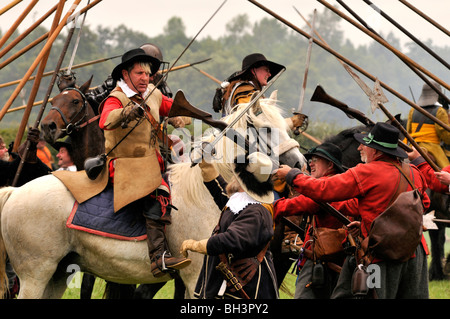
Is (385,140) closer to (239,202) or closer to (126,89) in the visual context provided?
(239,202)

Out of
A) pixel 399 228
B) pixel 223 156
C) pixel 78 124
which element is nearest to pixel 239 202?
pixel 223 156

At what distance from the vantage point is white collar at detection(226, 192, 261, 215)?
475 cm

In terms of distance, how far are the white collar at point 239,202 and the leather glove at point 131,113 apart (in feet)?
3.93

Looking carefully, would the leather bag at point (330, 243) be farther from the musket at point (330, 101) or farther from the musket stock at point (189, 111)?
the musket stock at point (189, 111)

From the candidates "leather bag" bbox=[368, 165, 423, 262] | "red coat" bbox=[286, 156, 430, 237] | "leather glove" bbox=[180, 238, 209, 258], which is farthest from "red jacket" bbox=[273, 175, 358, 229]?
"leather glove" bbox=[180, 238, 209, 258]

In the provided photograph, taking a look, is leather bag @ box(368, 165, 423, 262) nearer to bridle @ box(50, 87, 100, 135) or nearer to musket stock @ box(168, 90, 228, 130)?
musket stock @ box(168, 90, 228, 130)

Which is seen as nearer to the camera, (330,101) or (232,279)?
(232,279)

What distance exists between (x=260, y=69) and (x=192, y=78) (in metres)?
52.9

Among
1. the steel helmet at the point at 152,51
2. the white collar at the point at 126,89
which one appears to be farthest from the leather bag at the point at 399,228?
the steel helmet at the point at 152,51

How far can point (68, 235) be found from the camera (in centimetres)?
629

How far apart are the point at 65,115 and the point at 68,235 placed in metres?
1.48

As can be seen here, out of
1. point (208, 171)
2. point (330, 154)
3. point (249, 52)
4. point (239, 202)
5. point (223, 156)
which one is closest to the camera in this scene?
point (239, 202)

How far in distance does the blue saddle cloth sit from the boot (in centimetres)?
15
